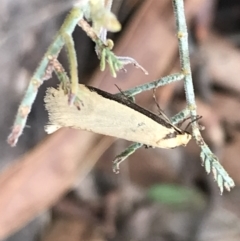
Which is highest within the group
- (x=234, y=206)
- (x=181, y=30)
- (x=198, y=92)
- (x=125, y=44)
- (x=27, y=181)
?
(x=181, y=30)

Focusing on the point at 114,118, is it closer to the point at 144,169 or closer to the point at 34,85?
the point at 34,85

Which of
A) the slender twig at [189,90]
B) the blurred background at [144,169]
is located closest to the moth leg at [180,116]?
the slender twig at [189,90]

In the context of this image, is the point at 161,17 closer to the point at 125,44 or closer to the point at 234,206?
the point at 125,44

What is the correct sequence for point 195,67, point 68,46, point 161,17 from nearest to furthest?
point 68,46, point 161,17, point 195,67

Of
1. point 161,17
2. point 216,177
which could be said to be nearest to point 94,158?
point 161,17

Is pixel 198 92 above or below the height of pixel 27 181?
below

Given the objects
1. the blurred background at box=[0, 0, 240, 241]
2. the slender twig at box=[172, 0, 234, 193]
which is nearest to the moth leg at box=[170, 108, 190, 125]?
the slender twig at box=[172, 0, 234, 193]

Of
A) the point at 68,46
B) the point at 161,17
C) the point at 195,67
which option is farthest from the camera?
the point at 195,67
